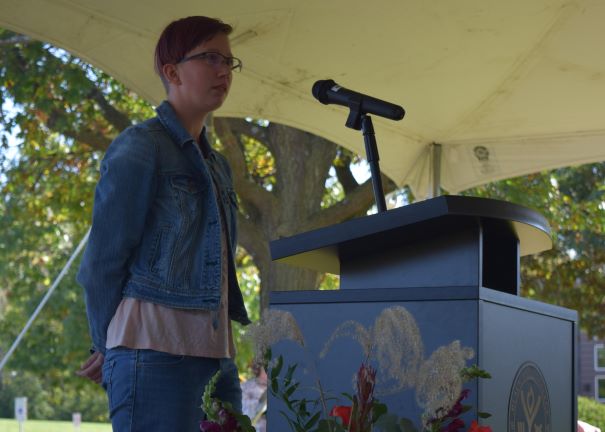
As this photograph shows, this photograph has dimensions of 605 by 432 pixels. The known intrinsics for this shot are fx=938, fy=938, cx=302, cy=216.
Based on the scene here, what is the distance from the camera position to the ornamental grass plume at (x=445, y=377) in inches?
56.1

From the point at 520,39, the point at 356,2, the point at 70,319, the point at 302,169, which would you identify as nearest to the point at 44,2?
the point at 356,2

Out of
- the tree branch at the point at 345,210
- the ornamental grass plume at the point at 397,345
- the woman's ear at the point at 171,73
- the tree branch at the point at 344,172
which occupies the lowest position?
the ornamental grass plume at the point at 397,345

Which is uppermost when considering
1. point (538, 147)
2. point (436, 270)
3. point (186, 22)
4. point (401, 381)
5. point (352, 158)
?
point (352, 158)

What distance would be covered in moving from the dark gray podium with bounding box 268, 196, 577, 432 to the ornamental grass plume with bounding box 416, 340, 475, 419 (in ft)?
0.40

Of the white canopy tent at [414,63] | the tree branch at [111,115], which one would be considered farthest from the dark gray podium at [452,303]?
the tree branch at [111,115]

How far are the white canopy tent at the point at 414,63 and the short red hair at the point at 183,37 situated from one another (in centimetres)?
124

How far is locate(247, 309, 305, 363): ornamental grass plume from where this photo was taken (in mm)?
1558

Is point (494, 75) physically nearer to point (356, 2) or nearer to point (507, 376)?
point (356, 2)

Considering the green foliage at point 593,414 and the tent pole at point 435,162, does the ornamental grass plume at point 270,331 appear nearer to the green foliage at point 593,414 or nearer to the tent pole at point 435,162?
the tent pole at point 435,162

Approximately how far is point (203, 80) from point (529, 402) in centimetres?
106

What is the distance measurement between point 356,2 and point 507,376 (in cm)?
226

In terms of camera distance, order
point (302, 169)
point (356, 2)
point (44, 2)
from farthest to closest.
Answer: point (302, 169)
point (356, 2)
point (44, 2)

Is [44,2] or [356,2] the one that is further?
[356,2]

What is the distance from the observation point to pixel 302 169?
8594mm
